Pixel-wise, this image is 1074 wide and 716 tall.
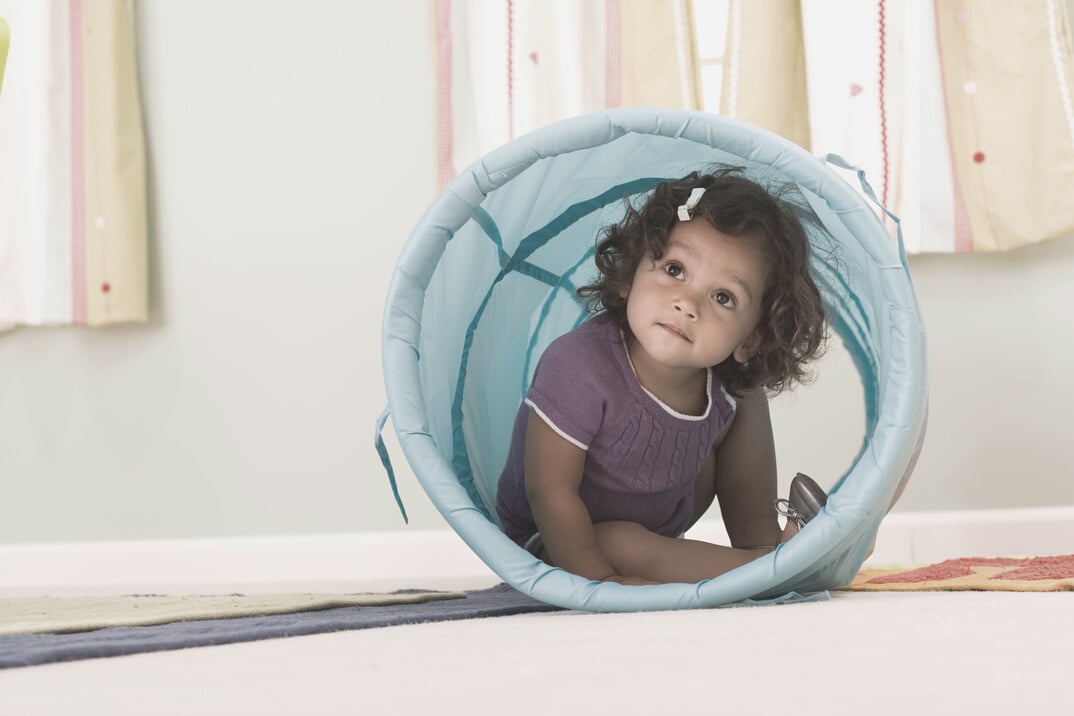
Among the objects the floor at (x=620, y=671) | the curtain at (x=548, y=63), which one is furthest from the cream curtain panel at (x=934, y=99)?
the floor at (x=620, y=671)

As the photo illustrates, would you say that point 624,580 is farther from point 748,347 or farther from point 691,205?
point 691,205

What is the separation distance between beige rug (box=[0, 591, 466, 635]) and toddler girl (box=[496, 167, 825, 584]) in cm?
18

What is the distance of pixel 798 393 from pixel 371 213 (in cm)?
82

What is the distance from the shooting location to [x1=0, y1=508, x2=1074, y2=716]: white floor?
48cm

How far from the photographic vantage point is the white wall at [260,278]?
1.88m

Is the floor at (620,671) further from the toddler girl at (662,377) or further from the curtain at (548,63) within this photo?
the curtain at (548,63)

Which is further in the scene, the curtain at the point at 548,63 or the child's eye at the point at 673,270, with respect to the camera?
the curtain at the point at 548,63

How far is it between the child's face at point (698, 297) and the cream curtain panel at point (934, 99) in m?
0.55

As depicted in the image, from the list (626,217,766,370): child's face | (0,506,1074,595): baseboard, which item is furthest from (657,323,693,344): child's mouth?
(0,506,1074,595): baseboard

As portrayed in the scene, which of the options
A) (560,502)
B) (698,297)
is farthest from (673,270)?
Result: (560,502)

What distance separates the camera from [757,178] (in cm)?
135

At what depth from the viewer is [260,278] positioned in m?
1.90

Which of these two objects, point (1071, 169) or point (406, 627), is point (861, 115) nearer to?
point (1071, 169)

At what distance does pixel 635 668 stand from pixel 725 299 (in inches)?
29.2
